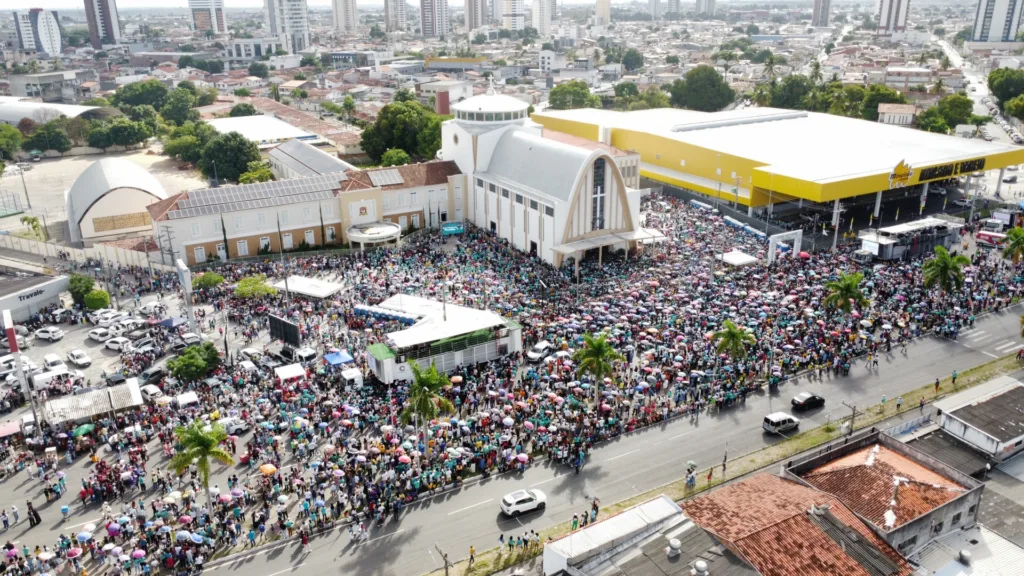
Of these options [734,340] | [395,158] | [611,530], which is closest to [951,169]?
[734,340]

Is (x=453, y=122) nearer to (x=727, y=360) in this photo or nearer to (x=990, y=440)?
(x=727, y=360)

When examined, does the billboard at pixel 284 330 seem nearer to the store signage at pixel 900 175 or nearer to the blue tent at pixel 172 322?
the blue tent at pixel 172 322

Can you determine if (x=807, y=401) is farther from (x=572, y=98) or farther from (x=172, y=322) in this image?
(x=572, y=98)

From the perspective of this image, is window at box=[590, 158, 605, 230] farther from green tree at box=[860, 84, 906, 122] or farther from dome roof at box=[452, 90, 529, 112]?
green tree at box=[860, 84, 906, 122]

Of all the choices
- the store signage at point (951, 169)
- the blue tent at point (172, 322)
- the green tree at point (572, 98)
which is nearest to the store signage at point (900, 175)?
the store signage at point (951, 169)

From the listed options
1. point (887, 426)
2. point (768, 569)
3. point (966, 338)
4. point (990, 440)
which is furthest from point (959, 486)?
point (966, 338)

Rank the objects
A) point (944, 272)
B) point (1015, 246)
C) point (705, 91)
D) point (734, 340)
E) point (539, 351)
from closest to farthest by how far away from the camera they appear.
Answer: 1. point (734, 340)
2. point (539, 351)
3. point (944, 272)
4. point (1015, 246)
5. point (705, 91)

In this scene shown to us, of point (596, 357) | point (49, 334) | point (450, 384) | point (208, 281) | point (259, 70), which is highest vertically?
point (259, 70)
